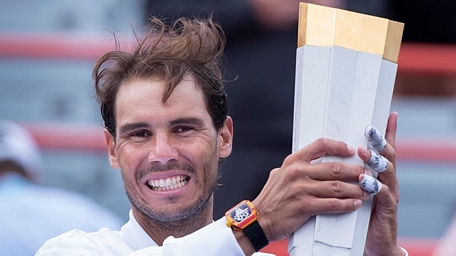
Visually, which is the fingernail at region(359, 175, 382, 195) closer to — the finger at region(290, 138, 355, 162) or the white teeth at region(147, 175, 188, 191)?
the finger at region(290, 138, 355, 162)

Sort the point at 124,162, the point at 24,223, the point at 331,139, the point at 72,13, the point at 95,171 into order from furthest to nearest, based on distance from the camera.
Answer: the point at 72,13 → the point at 95,171 → the point at 24,223 → the point at 124,162 → the point at 331,139

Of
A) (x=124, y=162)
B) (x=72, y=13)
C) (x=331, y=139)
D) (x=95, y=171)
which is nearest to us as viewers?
(x=331, y=139)

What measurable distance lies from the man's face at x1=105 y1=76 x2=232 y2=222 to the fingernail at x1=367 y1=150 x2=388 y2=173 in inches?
26.4

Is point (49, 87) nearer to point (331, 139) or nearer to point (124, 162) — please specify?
point (124, 162)

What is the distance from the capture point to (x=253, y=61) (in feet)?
13.5

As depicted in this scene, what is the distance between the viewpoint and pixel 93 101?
15.6ft

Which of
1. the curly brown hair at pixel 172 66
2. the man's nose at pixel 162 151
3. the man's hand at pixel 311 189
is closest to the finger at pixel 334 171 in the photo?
the man's hand at pixel 311 189

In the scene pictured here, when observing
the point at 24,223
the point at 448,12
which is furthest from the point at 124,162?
the point at 448,12

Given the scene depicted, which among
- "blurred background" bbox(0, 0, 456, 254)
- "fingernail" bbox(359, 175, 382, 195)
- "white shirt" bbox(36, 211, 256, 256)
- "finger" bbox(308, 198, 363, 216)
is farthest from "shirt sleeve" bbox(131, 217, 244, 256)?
"blurred background" bbox(0, 0, 456, 254)

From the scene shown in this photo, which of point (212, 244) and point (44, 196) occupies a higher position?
point (212, 244)

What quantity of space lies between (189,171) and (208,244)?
50 cm

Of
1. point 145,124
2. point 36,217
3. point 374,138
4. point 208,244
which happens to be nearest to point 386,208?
point 374,138

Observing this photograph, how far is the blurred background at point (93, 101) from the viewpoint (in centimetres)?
466

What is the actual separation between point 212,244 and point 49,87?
2898 millimetres
